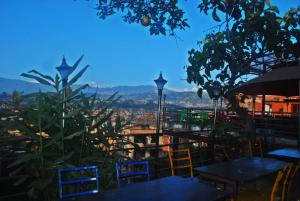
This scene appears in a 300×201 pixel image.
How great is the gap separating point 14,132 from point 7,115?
177 mm

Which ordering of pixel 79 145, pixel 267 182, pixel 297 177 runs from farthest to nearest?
pixel 267 182, pixel 297 177, pixel 79 145

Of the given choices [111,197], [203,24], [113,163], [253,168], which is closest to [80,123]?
[113,163]

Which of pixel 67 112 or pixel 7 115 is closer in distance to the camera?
pixel 7 115

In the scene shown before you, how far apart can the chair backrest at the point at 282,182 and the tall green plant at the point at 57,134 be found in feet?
5.31

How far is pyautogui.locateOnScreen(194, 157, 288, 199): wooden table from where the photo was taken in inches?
117

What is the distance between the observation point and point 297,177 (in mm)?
4234

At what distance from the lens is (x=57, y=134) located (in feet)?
9.21

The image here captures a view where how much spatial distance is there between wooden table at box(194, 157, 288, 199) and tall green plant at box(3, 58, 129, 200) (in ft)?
3.41

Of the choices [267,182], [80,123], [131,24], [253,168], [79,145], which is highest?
[131,24]

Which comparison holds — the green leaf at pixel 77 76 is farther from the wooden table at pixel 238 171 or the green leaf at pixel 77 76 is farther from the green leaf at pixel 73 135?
the wooden table at pixel 238 171

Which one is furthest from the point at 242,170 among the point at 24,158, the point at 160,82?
the point at 160,82

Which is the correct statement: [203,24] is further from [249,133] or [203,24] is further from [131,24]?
[249,133]

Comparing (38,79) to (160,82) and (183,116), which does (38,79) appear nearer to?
(160,82)

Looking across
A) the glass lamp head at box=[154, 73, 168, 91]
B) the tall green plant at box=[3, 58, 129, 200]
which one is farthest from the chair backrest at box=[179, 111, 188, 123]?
the tall green plant at box=[3, 58, 129, 200]
